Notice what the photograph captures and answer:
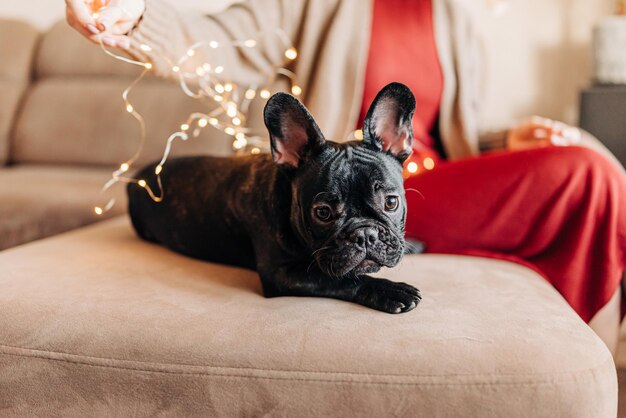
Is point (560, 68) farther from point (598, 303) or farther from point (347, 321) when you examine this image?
point (347, 321)

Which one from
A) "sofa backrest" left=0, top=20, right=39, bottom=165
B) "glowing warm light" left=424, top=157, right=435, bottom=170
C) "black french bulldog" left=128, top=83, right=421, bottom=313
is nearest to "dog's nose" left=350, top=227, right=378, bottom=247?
"black french bulldog" left=128, top=83, right=421, bottom=313

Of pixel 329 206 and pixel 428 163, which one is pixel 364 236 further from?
→ pixel 428 163

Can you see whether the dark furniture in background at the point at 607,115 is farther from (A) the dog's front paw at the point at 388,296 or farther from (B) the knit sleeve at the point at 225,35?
(A) the dog's front paw at the point at 388,296

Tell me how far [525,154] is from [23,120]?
7.90 ft

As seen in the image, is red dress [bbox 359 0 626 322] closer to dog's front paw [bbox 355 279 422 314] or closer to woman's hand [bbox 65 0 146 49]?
dog's front paw [bbox 355 279 422 314]

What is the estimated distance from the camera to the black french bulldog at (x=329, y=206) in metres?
1.14

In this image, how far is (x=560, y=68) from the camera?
2799 millimetres

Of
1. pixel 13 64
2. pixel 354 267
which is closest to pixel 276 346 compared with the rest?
pixel 354 267

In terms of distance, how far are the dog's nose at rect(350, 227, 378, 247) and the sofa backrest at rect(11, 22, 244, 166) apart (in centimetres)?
155

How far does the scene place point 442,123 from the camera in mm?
2109

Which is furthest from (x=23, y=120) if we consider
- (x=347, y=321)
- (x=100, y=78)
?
(x=347, y=321)

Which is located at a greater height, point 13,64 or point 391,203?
point 13,64

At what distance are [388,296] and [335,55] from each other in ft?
3.59

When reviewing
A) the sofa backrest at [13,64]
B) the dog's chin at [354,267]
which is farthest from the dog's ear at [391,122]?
the sofa backrest at [13,64]
